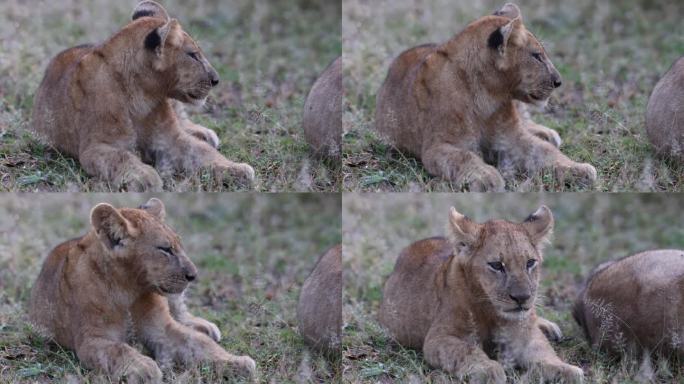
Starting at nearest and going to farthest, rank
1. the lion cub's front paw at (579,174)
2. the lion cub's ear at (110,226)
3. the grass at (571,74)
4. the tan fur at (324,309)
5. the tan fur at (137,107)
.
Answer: the lion cub's ear at (110,226), the tan fur at (324,309), the tan fur at (137,107), the lion cub's front paw at (579,174), the grass at (571,74)

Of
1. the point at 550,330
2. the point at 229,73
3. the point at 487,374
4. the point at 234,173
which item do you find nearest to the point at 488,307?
the point at 487,374

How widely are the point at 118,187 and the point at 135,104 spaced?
2.21ft

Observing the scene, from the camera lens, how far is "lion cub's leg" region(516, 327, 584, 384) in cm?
870

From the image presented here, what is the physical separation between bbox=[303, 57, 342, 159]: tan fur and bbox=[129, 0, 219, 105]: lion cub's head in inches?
51.1

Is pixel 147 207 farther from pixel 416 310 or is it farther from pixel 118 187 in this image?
pixel 416 310

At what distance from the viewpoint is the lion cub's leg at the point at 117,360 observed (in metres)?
8.63

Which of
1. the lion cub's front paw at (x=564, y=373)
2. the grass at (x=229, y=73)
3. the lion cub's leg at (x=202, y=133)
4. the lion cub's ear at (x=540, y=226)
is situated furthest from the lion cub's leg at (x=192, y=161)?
the lion cub's front paw at (x=564, y=373)

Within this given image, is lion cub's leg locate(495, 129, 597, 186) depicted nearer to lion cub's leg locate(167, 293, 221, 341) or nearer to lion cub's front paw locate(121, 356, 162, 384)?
lion cub's leg locate(167, 293, 221, 341)

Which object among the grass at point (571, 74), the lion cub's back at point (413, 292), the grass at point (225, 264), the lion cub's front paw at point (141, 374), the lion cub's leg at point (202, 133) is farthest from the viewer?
the lion cub's leg at point (202, 133)

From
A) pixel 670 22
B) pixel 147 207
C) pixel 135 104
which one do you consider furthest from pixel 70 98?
pixel 670 22

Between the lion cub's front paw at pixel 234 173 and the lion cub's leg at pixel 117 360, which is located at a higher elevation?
the lion cub's front paw at pixel 234 173

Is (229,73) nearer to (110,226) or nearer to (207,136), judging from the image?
(207,136)

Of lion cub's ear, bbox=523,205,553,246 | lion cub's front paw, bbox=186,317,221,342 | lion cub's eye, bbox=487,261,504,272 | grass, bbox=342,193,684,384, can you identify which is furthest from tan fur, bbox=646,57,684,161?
lion cub's front paw, bbox=186,317,221,342

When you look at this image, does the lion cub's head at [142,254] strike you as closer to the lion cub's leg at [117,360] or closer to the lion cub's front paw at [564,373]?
the lion cub's leg at [117,360]
